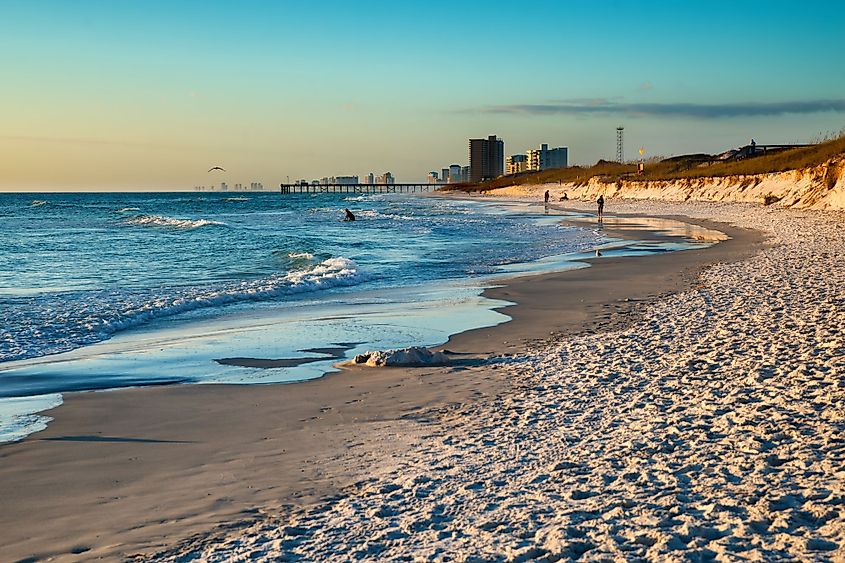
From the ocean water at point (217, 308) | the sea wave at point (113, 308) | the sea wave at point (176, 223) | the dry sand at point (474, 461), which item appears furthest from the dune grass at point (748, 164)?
the dry sand at point (474, 461)

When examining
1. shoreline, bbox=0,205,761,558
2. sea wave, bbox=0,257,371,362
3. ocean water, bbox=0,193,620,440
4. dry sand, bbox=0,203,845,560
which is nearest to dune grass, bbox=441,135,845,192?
ocean water, bbox=0,193,620,440

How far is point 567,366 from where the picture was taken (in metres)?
8.27

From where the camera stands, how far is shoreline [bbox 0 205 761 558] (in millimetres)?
4449

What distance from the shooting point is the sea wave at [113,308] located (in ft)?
35.7

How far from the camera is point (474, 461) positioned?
17.5ft

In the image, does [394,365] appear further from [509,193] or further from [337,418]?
[509,193]

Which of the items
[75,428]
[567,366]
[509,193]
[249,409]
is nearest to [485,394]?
[567,366]

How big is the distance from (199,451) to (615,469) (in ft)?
10.1

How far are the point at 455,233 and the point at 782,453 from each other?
3289 cm

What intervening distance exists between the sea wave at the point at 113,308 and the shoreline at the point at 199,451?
3.80m

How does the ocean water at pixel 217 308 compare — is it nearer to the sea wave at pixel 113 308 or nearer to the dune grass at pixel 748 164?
the sea wave at pixel 113 308

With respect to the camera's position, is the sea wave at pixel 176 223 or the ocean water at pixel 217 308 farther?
the sea wave at pixel 176 223

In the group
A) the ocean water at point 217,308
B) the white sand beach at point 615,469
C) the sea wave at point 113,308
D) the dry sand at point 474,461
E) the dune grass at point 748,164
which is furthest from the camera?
the dune grass at point 748,164

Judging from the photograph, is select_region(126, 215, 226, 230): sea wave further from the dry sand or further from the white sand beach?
the white sand beach
